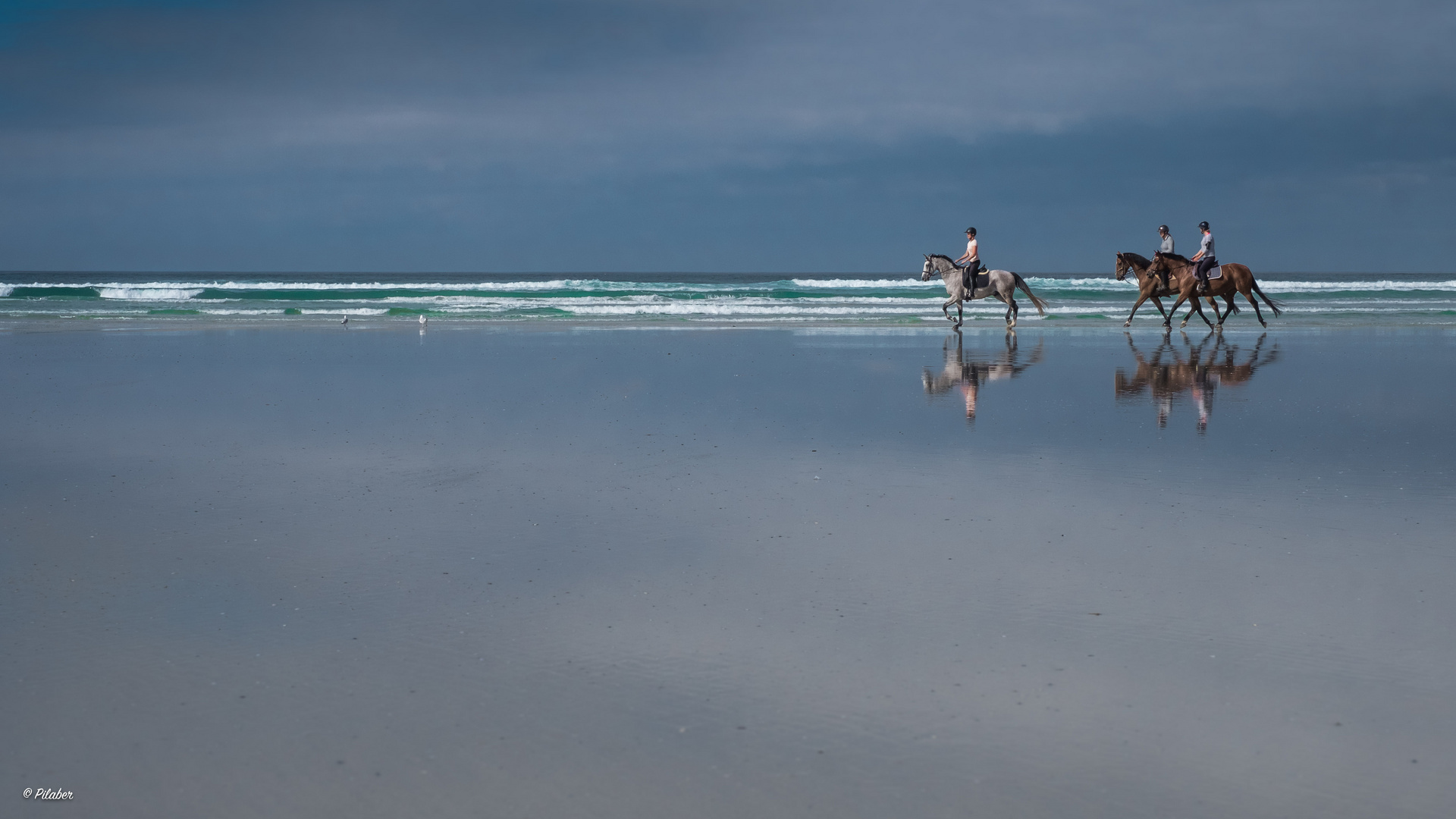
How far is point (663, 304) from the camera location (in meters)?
31.6

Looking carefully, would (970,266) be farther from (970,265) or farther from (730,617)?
(730,617)

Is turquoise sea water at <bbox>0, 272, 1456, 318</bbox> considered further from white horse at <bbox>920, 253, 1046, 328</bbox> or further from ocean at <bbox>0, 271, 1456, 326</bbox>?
white horse at <bbox>920, 253, 1046, 328</bbox>

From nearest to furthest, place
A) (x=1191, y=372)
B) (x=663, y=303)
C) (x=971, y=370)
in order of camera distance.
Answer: (x=1191, y=372), (x=971, y=370), (x=663, y=303)

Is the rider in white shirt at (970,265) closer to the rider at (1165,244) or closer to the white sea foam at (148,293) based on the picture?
the rider at (1165,244)

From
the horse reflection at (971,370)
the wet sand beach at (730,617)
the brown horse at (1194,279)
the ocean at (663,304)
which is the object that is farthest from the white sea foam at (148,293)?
the wet sand beach at (730,617)

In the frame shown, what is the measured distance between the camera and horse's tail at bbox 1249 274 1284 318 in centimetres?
2124

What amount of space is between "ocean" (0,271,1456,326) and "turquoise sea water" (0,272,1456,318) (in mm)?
51

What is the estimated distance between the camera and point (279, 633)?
3.58m

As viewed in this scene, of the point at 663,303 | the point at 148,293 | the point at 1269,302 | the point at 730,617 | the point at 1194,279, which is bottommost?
the point at 730,617

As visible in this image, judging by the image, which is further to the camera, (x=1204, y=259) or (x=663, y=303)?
(x=663, y=303)

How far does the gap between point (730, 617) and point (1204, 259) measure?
59.3 ft

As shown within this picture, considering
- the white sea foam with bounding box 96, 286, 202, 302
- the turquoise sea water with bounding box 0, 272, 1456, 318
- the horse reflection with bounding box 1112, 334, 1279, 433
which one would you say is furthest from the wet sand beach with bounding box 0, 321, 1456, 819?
the white sea foam with bounding box 96, 286, 202, 302

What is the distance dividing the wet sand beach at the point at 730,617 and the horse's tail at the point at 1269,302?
13.9 m

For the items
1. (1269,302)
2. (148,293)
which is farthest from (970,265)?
(148,293)
